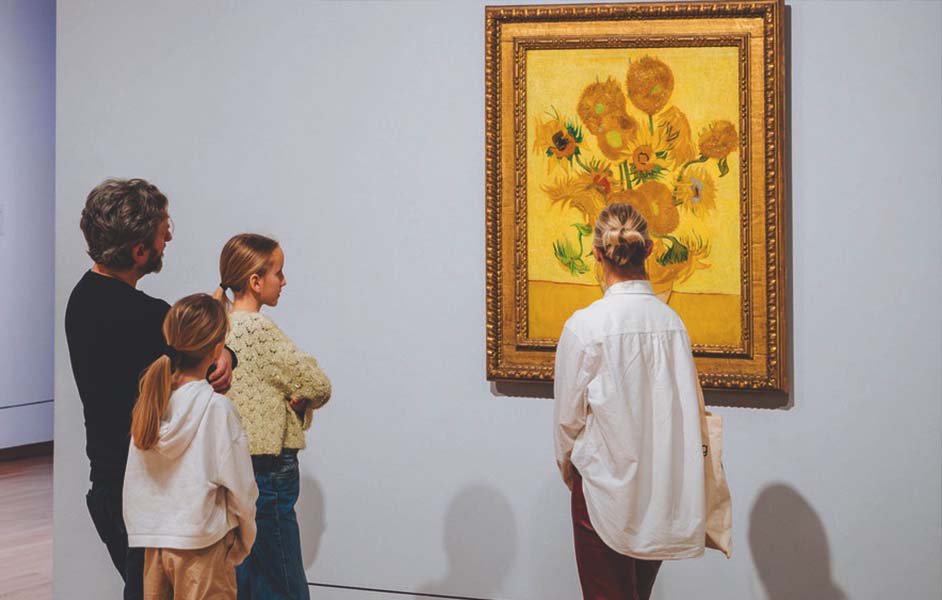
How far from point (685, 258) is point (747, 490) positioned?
860 mm

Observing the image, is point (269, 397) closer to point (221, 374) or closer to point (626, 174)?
point (221, 374)

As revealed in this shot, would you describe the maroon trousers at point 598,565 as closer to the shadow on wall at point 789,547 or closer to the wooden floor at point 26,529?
the shadow on wall at point 789,547

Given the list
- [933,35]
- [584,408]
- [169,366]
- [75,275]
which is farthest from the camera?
[75,275]

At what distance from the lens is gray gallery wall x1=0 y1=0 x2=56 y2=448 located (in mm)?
7199

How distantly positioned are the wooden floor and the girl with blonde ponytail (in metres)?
2.18

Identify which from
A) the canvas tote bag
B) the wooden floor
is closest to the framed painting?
the canvas tote bag

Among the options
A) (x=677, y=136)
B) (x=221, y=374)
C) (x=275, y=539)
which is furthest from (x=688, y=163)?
(x=275, y=539)

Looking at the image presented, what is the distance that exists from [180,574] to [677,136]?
2186mm

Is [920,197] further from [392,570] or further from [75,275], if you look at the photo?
[75,275]

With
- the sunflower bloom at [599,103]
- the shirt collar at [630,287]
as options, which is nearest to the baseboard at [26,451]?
the sunflower bloom at [599,103]

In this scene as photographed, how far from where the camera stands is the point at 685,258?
3.45 meters

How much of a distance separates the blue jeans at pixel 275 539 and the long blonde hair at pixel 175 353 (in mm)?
588

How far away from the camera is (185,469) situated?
243 cm

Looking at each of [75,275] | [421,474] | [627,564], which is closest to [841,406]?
[627,564]
